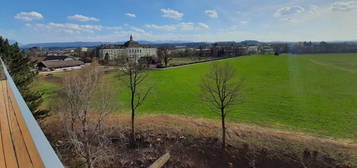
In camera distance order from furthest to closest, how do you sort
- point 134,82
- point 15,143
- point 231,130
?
1. point 231,130
2. point 134,82
3. point 15,143

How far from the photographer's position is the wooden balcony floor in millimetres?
1782

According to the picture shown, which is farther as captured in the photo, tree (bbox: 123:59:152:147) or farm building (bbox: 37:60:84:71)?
farm building (bbox: 37:60:84:71)

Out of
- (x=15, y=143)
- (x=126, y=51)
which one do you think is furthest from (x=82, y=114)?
(x=126, y=51)

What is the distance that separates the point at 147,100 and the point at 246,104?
10.5 m

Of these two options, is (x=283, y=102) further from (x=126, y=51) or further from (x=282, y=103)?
(x=126, y=51)

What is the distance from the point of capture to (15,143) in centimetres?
216

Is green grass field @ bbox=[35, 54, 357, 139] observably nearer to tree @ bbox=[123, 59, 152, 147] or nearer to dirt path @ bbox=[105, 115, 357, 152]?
dirt path @ bbox=[105, 115, 357, 152]

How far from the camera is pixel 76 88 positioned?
1161cm

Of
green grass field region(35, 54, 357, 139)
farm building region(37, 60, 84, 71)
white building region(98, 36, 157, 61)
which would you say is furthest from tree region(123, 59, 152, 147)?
white building region(98, 36, 157, 61)

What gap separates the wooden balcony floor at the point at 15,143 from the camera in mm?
1782

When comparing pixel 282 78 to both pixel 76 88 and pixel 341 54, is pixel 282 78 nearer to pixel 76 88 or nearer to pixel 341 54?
pixel 341 54

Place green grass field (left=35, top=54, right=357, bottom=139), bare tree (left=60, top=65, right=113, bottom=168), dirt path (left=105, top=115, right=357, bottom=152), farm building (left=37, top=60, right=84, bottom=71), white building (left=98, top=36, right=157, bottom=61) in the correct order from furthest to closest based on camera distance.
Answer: white building (left=98, top=36, right=157, bottom=61) < farm building (left=37, top=60, right=84, bottom=71) < green grass field (left=35, top=54, right=357, bottom=139) < dirt path (left=105, top=115, right=357, bottom=152) < bare tree (left=60, top=65, right=113, bottom=168)

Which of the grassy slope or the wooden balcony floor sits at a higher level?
the wooden balcony floor

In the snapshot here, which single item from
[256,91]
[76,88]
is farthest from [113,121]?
[256,91]
